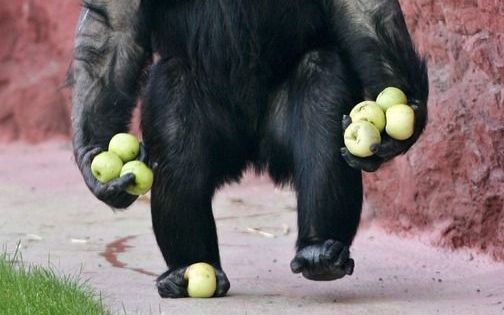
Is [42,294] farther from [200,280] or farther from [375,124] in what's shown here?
[375,124]

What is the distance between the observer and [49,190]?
877 centimetres

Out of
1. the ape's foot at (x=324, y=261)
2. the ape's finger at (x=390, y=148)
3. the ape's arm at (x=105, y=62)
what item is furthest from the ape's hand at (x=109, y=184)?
the ape's finger at (x=390, y=148)

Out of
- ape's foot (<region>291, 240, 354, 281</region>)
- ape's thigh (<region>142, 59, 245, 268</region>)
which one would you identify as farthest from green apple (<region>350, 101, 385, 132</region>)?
ape's thigh (<region>142, 59, 245, 268</region>)

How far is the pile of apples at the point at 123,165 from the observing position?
473cm

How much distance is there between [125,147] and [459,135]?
2099 millimetres

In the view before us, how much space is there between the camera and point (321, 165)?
4.92 meters

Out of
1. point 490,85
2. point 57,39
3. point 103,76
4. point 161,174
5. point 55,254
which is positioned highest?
point 103,76

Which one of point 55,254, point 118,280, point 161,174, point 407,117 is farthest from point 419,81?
point 55,254

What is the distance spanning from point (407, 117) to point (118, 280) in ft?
5.41

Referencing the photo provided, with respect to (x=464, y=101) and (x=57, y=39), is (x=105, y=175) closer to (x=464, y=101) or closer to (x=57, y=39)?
(x=464, y=101)

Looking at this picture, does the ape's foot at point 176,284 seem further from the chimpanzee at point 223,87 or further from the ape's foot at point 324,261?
the ape's foot at point 324,261

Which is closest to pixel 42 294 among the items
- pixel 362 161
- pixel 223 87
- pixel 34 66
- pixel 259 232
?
pixel 223 87

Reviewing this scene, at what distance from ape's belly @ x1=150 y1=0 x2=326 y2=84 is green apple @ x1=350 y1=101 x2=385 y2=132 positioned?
509 millimetres

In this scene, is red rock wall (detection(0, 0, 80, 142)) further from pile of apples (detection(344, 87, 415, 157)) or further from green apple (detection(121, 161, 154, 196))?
pile of apples (detection(344, 87, 415, 157))
